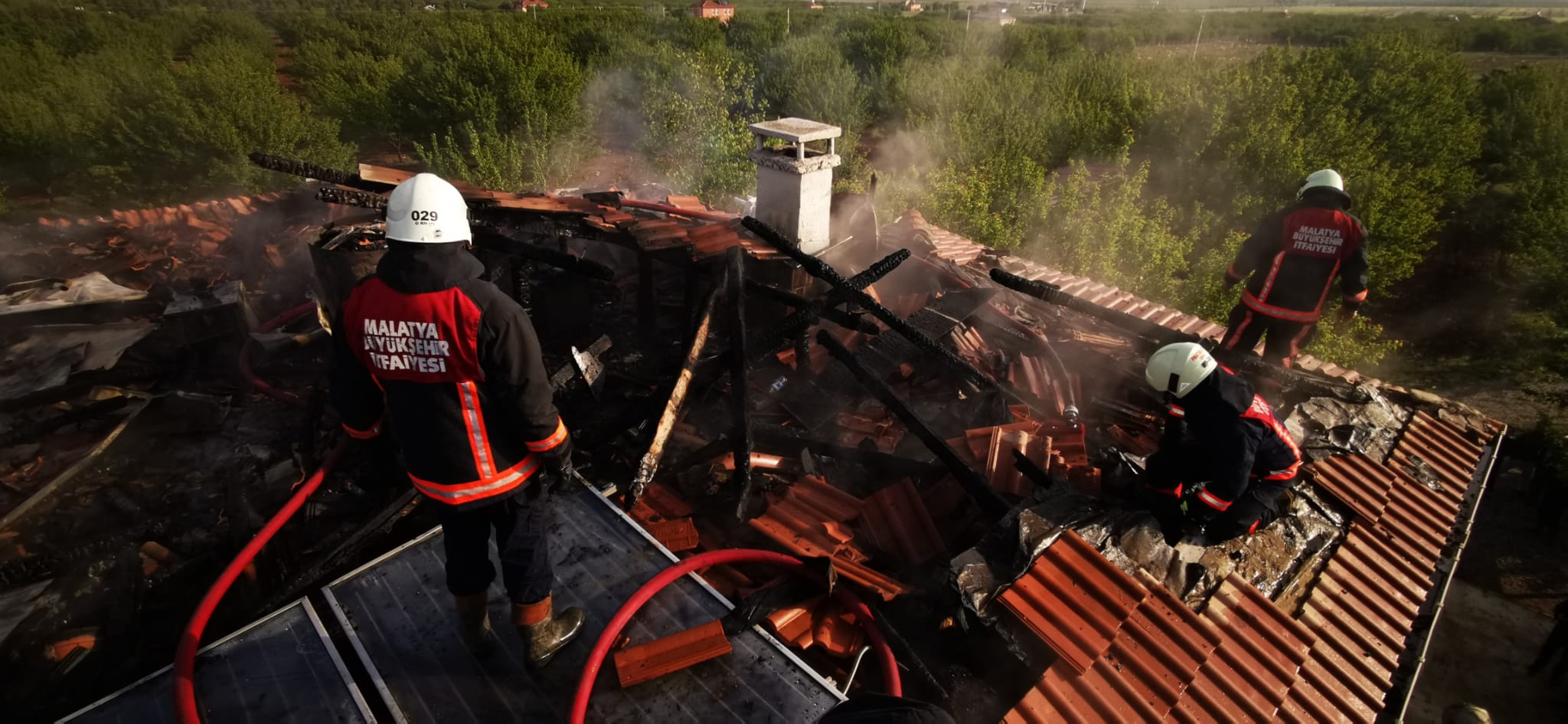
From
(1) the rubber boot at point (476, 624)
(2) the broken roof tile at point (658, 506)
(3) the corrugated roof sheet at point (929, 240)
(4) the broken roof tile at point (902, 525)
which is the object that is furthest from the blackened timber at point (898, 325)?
(1) the rubber boot at point (476, 624)

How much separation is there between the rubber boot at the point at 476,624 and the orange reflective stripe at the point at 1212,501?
157 inches

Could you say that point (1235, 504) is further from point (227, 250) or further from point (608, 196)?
point (227, 250)

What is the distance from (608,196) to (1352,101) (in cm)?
2297

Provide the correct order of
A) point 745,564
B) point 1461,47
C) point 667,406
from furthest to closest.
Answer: point 1461,47
point 667,406
point 745,564

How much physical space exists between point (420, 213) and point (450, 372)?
2.23 ft

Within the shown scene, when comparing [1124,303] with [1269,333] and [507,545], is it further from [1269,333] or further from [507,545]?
[507,545]

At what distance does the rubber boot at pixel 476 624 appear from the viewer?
3312 mm

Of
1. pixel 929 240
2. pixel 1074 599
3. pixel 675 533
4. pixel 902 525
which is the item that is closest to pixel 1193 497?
pixel 1074 599

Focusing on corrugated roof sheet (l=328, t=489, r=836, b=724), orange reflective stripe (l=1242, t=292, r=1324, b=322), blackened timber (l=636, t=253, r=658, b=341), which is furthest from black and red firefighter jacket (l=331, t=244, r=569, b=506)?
orange reflective stripe (l=1242, t=292, r=1324, b=322)

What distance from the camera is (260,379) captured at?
21.7 feet

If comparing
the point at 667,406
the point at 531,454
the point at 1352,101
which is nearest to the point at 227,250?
the point at 667,406

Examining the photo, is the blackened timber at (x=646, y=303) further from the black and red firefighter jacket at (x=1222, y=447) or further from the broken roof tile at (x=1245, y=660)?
the broken roof tile at (x=1245, y=660)

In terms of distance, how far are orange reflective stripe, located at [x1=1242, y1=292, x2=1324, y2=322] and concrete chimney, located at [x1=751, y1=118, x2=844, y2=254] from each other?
4.39 m

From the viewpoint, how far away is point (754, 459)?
5.22m
